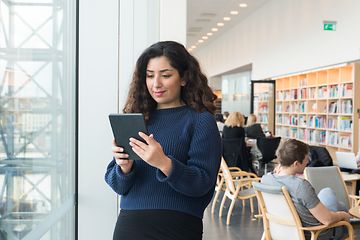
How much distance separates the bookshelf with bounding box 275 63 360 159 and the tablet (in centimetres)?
772

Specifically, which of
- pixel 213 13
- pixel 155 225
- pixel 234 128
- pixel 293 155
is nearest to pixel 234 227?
pixel 293 155

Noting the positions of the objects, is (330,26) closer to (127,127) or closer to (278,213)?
(278,213)

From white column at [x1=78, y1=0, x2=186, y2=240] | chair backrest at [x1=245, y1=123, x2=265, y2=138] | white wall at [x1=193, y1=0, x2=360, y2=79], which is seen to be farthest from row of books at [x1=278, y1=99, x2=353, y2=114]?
white column at [x1=78, y1=0, x2=186, y2=240]

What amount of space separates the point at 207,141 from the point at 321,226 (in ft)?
7.86

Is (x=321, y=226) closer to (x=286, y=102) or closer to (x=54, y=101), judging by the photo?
(x=54, y=101)

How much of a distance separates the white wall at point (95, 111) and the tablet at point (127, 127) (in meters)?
0.77

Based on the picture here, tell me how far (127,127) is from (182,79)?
320mm

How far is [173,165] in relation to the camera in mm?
1362

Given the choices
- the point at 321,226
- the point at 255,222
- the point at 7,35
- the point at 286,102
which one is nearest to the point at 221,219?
the point at 255,222

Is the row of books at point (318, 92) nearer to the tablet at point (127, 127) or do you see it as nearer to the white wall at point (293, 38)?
the white wall at point (293, 38)

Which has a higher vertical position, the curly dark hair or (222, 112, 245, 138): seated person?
the curly dark hair

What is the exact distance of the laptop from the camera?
247 inches

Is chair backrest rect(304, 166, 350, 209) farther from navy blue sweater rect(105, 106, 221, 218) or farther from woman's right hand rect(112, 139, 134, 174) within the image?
woman's right hand rect(112, 139, 134, 174)

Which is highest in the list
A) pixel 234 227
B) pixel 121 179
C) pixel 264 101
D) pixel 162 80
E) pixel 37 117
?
pixel 264 101
